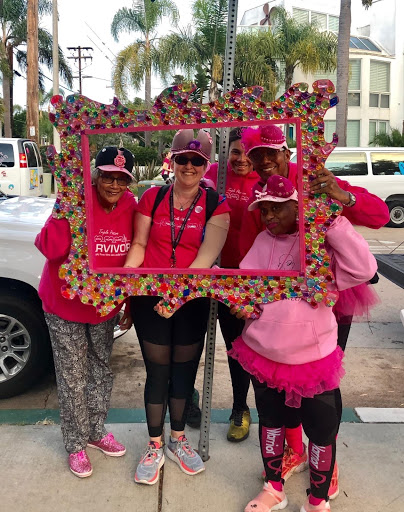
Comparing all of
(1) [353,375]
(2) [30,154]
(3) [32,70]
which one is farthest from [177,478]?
(3) [32,70]

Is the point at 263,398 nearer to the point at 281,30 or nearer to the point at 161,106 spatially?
the point at 161,106

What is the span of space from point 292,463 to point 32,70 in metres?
19.0

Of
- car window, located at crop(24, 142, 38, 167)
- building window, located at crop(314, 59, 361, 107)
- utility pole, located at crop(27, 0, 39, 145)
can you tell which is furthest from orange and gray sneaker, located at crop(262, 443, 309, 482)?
building window, located at crop(314, 59, 361, 107)

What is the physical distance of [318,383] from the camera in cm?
238

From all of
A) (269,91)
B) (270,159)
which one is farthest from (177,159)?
(269,91)

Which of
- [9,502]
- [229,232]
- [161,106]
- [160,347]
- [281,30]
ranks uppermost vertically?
[281,30]

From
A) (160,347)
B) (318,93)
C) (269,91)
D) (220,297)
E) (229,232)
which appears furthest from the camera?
(269,91)

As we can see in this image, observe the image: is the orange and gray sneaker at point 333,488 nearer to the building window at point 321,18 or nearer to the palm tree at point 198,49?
the palm tree at point 198,49

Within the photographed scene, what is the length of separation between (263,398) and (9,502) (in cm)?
135

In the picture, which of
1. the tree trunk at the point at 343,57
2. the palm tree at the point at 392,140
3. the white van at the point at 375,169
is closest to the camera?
the white van at the point at 375,169

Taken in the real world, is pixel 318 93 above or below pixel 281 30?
below

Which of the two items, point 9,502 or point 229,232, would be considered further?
point 229,232

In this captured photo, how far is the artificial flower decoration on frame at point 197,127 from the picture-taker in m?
2.33

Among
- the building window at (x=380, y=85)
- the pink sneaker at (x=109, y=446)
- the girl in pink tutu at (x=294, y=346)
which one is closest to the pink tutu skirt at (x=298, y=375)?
the girl in pink tutu at (x=294, y=346)
